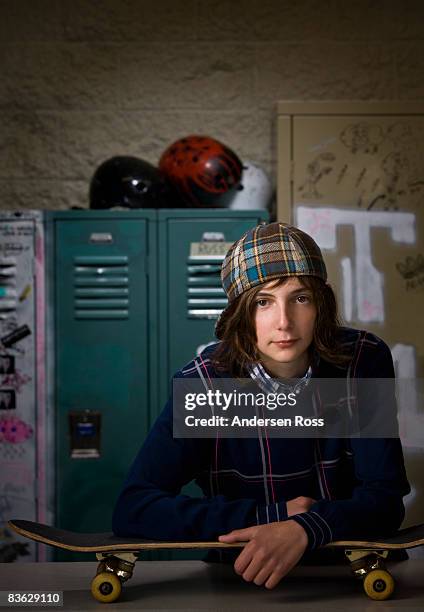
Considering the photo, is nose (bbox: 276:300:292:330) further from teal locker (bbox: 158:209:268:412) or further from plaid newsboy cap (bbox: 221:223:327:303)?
teal locker (bbox: 158:209:268:412)

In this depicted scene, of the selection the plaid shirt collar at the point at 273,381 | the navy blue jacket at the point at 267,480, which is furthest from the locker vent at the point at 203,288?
the plaid shirt collar at the point at 273,381

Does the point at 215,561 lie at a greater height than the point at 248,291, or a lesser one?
lesser

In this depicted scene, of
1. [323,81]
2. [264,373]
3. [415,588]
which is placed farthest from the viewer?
[323,81]

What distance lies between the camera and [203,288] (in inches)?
121

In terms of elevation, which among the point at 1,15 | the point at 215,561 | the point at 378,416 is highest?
the point at 1,15

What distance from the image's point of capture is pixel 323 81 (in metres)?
3.66

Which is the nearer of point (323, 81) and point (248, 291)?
point (248, 291)

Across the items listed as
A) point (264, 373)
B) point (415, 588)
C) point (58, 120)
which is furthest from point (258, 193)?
point (415, 588)

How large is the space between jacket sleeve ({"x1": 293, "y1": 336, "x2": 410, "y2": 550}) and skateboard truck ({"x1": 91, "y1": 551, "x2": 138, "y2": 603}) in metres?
0.26

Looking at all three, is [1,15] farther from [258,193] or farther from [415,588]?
[415,588]

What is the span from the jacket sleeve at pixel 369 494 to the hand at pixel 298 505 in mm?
18

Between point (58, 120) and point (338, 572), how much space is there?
2.91 metres

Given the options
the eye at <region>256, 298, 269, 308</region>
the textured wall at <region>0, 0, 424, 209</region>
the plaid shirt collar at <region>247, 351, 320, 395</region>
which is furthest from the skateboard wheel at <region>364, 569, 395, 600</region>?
the textured wall at <region>0, 0, 424, 209</region>

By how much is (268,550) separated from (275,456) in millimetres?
237
